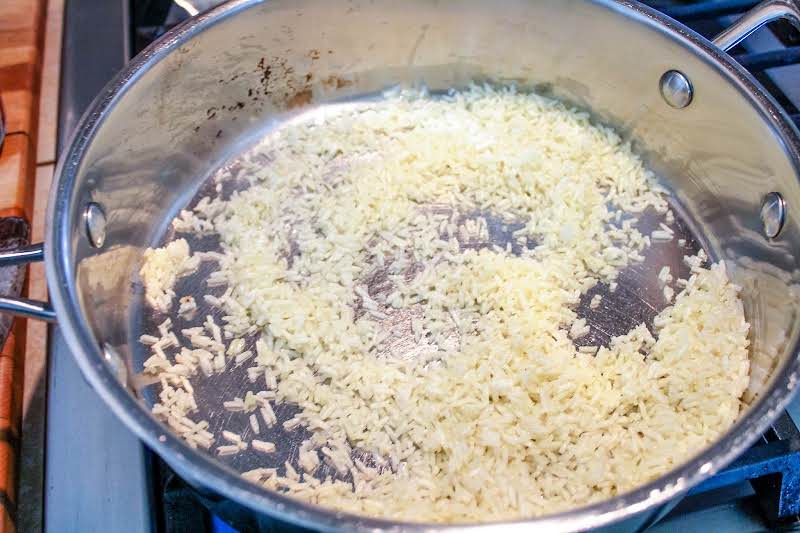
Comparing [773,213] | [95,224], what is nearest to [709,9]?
[773,213]

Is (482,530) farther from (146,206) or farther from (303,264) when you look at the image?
(146,206)

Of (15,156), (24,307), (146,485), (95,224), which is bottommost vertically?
(146,485)

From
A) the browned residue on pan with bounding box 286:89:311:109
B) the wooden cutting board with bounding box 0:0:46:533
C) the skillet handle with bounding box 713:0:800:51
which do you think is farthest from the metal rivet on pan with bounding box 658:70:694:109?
the wooden cutting board with bounding box 0:0:46:533

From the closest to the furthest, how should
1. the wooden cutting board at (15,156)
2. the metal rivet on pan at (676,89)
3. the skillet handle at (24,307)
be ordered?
1. the skillet handle at (24,307)
2. the wooden cutting board at (15,156)
3. the metal rivet on pan at (676,89)

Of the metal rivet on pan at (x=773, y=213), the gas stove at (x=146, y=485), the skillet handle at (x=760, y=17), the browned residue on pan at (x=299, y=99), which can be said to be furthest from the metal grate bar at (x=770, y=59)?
the browned residue on pan at (x=299, y=99)

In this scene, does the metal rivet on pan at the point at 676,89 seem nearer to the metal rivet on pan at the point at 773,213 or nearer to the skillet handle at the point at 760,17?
the skillet handle at the point at 760,17

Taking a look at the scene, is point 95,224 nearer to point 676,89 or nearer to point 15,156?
point 15,156

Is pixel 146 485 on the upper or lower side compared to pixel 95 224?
lower
